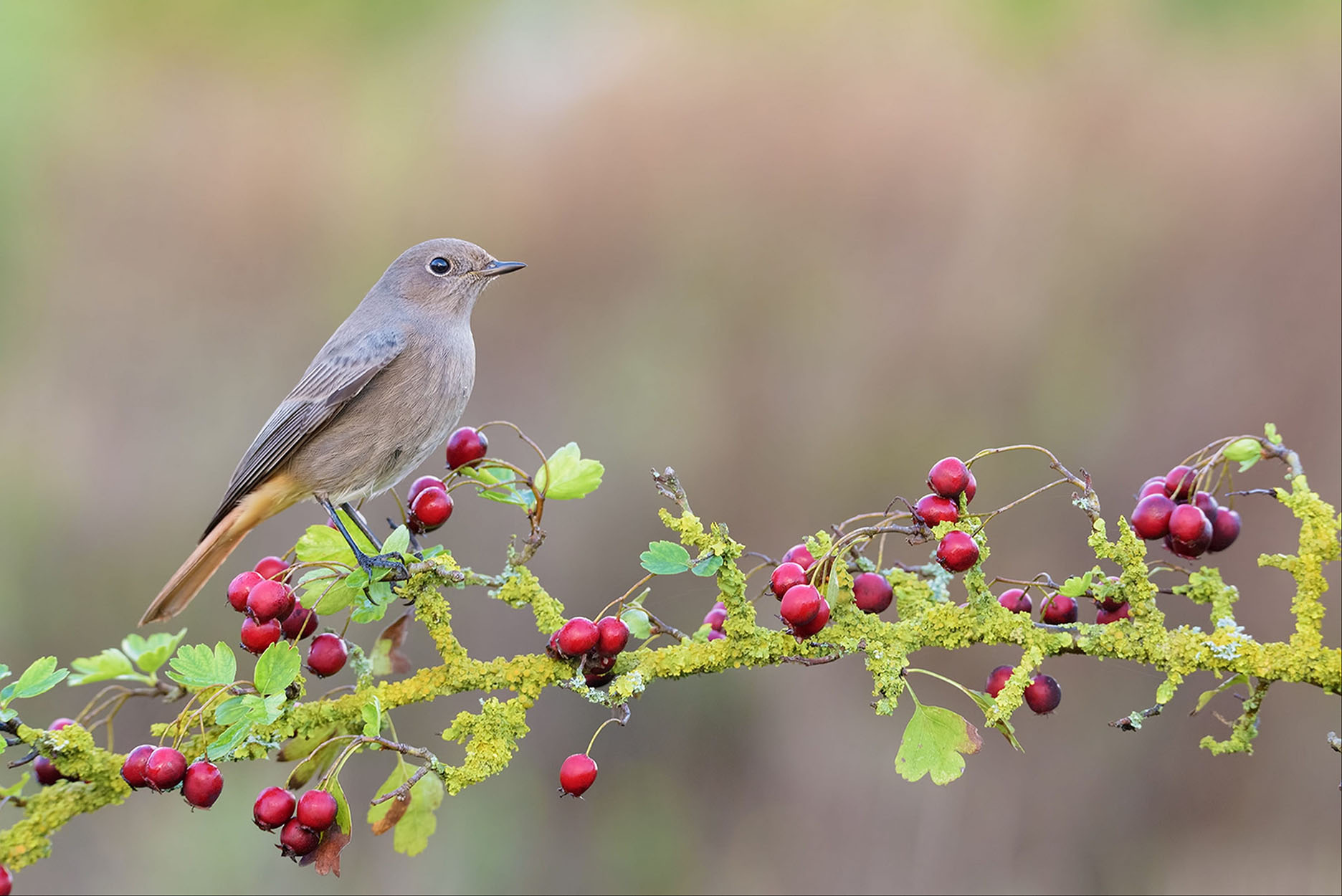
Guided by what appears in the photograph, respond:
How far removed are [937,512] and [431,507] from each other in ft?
3.00

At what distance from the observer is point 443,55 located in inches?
260

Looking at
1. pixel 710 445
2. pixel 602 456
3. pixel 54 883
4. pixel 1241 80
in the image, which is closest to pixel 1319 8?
pixel 1241 80

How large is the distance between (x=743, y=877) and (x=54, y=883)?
3753 mm

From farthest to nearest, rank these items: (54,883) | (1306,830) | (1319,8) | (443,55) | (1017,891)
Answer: (443,55) → (54,883) → (1319,8) → (1017,891) → (1306,830)

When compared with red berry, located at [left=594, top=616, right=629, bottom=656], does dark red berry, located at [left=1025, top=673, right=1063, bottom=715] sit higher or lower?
lower

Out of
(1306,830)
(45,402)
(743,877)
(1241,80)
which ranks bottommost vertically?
(743,877)

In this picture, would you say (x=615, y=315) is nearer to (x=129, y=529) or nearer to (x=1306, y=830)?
(x=129, y=529)

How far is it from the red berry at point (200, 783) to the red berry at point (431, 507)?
0.54 metres

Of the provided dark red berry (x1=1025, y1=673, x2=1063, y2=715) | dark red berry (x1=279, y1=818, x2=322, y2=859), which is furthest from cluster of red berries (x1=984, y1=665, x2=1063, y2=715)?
dark red berry (x1=279, y1=818, x2=322, y2=859)

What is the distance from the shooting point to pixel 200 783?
172cm

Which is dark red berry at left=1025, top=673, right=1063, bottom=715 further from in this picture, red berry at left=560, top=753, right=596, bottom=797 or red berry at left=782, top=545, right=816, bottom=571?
red berry at left=560, top=753, right=596, bottom=797

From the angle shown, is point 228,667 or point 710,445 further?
point 710,445

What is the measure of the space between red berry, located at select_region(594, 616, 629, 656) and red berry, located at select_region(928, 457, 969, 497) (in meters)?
0.54

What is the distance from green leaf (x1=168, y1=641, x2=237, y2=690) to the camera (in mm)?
1700
